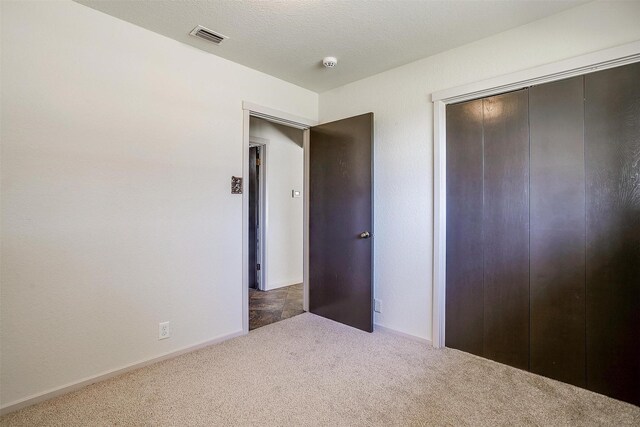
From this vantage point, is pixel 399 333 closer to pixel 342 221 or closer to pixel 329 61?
pixel 342 221

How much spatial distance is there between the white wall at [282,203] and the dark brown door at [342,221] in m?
1.11

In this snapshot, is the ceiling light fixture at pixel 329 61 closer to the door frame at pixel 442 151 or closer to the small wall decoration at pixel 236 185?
the door frame at pixel 442 151

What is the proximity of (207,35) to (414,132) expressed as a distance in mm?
1794

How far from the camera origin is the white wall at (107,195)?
5.88ft

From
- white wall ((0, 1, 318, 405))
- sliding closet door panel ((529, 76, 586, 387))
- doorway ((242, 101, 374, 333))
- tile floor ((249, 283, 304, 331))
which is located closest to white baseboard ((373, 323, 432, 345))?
doorway ((242, 101, 374, 333))

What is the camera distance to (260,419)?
1698 mm

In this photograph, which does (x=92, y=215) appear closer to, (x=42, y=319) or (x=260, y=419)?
(x=42, y=319)

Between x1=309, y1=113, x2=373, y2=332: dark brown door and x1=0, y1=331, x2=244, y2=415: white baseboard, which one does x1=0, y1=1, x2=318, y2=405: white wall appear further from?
x1=309, y1=113, x2=373, y2=332: dark brown door

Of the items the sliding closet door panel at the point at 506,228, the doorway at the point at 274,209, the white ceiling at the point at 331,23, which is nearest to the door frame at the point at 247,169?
the white ceiling at the point at 331,23

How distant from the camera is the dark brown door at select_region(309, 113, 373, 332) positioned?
2.89 m

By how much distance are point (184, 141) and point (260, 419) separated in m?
1.97

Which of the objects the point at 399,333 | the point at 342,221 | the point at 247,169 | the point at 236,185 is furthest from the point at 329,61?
the point at 399,333

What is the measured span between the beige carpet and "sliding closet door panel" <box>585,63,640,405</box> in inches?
8.8

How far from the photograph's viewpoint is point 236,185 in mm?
2736
